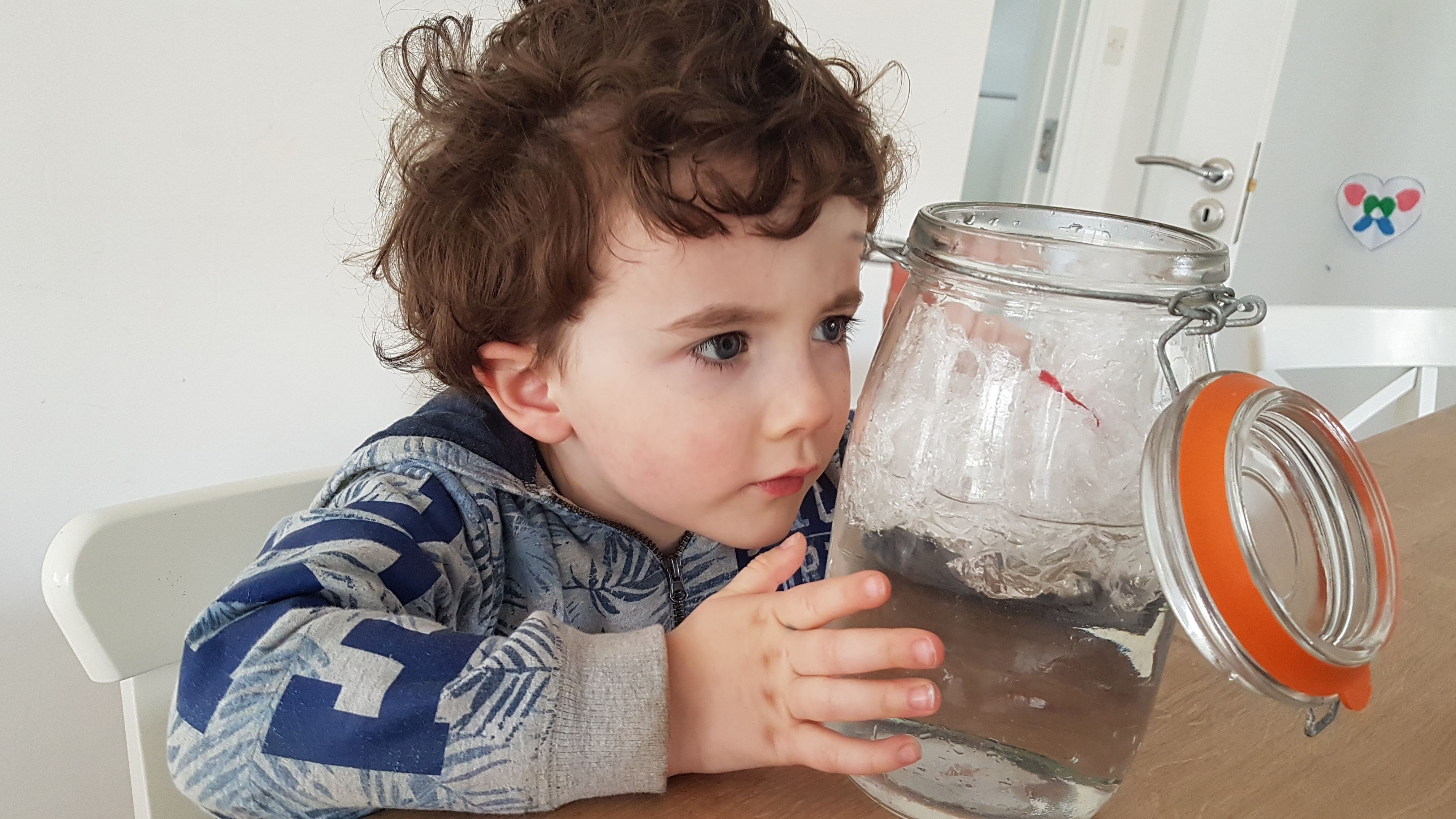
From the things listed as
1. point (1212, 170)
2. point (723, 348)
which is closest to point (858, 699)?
point (723, 348)

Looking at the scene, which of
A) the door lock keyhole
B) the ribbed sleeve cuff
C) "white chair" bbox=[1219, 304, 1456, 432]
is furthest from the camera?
the door lock keyhole

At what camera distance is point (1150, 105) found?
1.99 meters

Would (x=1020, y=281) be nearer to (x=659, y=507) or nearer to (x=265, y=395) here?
(x=659, y=507)

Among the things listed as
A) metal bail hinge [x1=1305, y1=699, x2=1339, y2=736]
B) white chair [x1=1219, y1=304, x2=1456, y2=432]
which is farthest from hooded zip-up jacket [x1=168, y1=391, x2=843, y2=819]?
white chair [x1=1219, y1=304, x2=1456, y2=432]

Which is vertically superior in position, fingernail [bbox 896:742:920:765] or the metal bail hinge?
the metal bail hinge

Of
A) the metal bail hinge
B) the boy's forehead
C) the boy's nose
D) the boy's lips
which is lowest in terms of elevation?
the boy's lips

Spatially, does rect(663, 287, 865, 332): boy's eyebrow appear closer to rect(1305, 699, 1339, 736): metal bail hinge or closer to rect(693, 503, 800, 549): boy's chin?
rect(693, 503, 800, 549): boy's chin

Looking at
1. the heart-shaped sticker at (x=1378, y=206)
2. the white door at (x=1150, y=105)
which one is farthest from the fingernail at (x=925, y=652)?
the heart-shaped sticker at (x=1378, y=206)

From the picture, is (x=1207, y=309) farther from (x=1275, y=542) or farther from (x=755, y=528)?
(x=755, y=528)

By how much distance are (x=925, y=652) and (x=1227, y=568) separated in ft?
0.32

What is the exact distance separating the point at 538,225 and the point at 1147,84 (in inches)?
69.4

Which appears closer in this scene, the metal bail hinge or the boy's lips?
the metal bail hinge

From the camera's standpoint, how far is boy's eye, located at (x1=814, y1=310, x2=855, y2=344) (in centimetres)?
57

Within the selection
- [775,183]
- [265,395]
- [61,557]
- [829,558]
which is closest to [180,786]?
[61,557]
